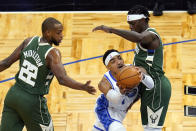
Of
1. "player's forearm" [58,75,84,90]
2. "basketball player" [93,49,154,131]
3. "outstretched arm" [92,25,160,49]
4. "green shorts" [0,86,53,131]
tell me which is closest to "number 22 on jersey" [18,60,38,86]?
"green shorts" [0,86,53,131]

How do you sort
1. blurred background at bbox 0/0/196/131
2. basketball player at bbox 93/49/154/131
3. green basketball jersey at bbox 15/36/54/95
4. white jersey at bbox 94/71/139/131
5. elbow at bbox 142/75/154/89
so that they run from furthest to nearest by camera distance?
blurred background at bbox 0/0/196/131 → white jersey at bbox 94/71/139/131 → basketball player at bbox 93/49/154/131 → elbow at bbox 142/75/154/89 → green basketball jersey at bbox 15/36/54/95

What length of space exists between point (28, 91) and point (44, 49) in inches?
17.0

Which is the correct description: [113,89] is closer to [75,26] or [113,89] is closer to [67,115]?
[67,115]

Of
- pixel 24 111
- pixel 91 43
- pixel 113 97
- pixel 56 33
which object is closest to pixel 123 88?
pixel 113 97

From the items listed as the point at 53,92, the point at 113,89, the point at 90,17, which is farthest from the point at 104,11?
the point at 113,89

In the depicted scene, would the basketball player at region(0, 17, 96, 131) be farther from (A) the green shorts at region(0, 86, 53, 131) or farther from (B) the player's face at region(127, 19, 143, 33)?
(B) the player's face at region(127, 19, 143, 33)

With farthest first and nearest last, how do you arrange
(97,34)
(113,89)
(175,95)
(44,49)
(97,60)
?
1. (97,34)
2. (97,60)
3. (175,95)
4. (113,89)
5. (44,49)

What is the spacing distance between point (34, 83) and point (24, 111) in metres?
0.28

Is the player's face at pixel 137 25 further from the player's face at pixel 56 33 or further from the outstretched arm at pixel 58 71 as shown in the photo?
the outstretched arm at pixel 58 71

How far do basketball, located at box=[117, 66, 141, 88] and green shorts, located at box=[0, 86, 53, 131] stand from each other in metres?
0.79

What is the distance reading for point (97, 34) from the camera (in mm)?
8078

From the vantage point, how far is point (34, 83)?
4.92 metres

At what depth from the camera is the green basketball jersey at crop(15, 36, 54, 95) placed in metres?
4.86

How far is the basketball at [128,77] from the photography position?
16.7 feet
